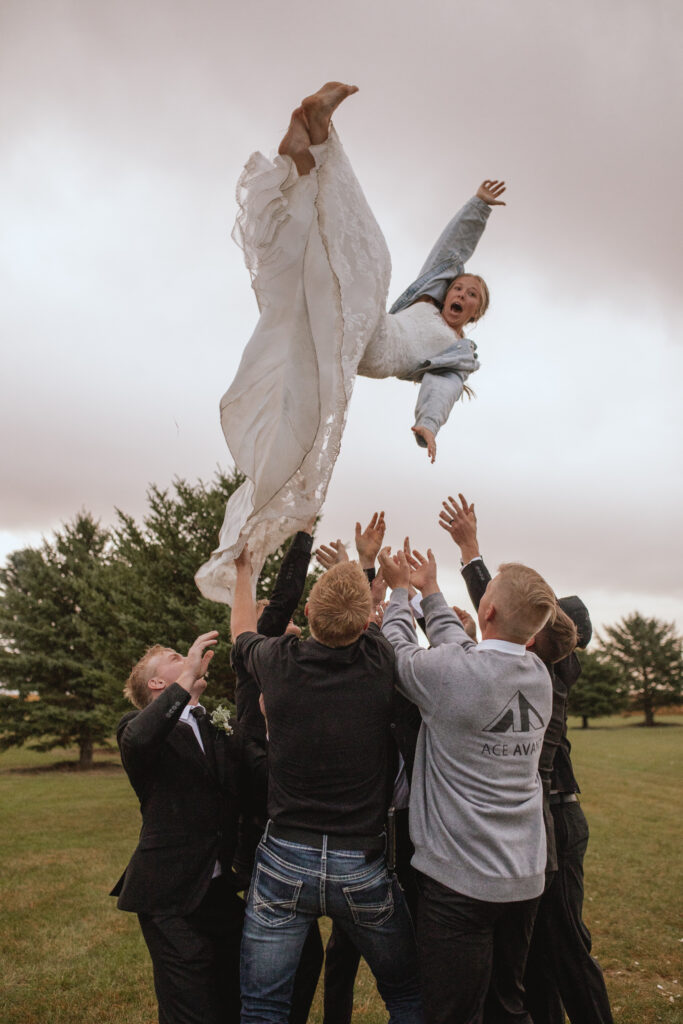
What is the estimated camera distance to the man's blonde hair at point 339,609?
282cm

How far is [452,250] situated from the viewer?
390 cm

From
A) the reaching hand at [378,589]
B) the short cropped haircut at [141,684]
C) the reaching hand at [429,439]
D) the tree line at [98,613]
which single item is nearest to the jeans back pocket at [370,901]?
the short cropped haircut at [141,684]

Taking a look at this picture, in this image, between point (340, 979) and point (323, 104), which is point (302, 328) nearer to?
point (323, 104)

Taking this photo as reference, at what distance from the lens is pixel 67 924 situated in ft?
25.4

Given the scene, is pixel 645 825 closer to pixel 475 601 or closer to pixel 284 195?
pixel 475 601

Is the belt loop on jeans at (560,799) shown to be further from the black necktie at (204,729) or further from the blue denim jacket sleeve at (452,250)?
the blue denim jacket sleeve at (452,250)

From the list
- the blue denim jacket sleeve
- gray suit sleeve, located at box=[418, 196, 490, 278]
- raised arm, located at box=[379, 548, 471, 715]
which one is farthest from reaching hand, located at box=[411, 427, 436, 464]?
gray suit sleeve, located at box=[418, 196, 490, 278]

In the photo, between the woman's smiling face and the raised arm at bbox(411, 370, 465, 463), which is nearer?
the raised arm at bbox(411, 370, 465, 463)

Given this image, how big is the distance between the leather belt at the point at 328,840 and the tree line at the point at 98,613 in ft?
39.8

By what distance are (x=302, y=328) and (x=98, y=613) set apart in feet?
61.0

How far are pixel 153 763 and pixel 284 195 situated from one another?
2577 mm

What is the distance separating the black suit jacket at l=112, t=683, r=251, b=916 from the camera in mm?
3062

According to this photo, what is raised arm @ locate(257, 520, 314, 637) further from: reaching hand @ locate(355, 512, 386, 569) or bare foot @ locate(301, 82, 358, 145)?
bare foot @ locate(301, 82, 358, 145)

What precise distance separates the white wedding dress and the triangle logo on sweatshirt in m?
1.35
